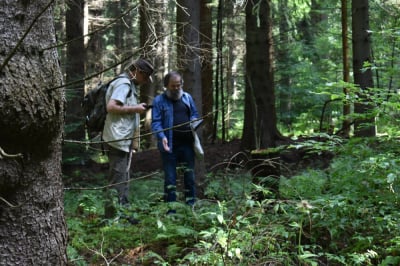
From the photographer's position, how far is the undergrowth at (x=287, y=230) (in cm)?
367

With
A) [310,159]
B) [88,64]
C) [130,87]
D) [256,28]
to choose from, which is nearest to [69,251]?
[130,87]

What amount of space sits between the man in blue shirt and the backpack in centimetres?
74

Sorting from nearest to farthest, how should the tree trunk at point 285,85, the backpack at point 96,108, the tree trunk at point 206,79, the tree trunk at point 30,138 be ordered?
the tree trunk at point 30,138, the backpack at point 96,108, the tree trunk at point 206,79, the tree trunk at point 285,85

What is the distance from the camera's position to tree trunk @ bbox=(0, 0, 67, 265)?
2.35 m

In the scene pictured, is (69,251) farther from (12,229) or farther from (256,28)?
(256,28)

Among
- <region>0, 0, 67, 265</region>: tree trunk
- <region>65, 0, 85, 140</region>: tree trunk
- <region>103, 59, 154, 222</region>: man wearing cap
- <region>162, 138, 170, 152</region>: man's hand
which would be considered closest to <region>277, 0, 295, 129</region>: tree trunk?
<region>65, 0, 85, 140</region>: tree trunk

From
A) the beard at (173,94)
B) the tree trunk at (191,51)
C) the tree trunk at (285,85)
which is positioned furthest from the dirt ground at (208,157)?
the beard at (173,94)

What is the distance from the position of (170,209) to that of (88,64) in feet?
36.3

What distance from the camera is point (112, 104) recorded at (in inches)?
218

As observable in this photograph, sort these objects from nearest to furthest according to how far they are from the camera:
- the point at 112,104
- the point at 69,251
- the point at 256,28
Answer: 1. the point at 69,251
2. the point at 112,104
3. the point at 256,28

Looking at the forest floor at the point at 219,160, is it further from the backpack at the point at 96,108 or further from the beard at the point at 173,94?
the backpack at the point at 96,108

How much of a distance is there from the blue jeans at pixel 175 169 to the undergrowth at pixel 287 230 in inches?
19.2

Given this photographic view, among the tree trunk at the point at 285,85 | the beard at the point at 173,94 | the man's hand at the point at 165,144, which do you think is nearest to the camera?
the man's hand at the point at 165,144

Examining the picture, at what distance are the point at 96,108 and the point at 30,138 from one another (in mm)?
3478
